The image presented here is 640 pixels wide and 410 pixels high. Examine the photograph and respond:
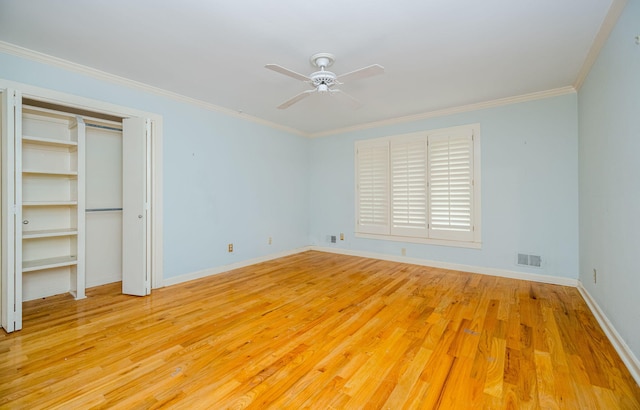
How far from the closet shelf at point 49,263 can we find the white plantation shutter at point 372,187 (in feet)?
13.9

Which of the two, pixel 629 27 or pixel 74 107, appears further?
pixel 74 107

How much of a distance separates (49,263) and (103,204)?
937 millimetres

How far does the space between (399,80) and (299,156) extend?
116 inches

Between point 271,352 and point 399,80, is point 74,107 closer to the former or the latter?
point 271,352

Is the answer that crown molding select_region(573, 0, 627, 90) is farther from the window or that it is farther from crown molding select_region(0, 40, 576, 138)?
the window

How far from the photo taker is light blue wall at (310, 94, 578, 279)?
3561mm

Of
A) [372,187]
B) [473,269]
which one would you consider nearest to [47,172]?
[372,187]

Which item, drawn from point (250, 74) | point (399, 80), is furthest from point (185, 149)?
point (399, 80)

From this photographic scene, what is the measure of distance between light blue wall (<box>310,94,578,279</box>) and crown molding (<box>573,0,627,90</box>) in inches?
26.2

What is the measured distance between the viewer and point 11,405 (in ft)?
5.06

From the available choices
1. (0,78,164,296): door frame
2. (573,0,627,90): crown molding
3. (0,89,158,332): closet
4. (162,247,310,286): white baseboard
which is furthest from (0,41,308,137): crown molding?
(573,0,627,90): crown molding

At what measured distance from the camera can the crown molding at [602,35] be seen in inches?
78.2

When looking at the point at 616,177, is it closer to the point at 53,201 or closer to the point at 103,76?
the point at 103,76

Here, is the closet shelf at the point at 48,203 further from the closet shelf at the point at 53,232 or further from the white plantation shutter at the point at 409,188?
the white plantation shutter at the point at 409,188
